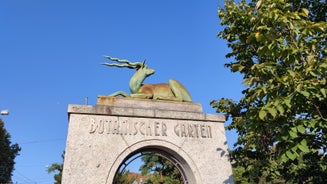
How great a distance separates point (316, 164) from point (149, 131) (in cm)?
437

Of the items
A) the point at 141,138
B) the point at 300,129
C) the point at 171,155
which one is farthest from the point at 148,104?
the point at 300,129

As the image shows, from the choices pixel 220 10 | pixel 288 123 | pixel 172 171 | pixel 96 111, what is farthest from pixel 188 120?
pixel 172 171

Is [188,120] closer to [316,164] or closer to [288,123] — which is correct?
[288,123]

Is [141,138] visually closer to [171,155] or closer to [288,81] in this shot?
Result: [171,155]

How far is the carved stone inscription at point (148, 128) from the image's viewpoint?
5992mm

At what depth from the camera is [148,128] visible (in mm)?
6305

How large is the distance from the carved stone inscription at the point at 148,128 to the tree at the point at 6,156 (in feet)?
86.0

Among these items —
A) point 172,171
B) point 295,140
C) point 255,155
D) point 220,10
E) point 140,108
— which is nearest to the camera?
point 295,140

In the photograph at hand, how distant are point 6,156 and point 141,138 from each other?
27382 millimetres

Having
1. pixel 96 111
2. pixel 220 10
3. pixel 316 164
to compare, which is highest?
pixel 220 10

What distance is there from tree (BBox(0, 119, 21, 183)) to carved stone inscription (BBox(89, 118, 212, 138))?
26.2m

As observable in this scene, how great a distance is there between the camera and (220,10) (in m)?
9.64

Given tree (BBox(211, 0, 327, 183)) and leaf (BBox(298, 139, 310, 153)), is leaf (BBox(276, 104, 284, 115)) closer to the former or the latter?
tree (BBox(211, 0, 327, 183))

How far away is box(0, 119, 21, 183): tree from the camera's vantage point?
88.2ft
